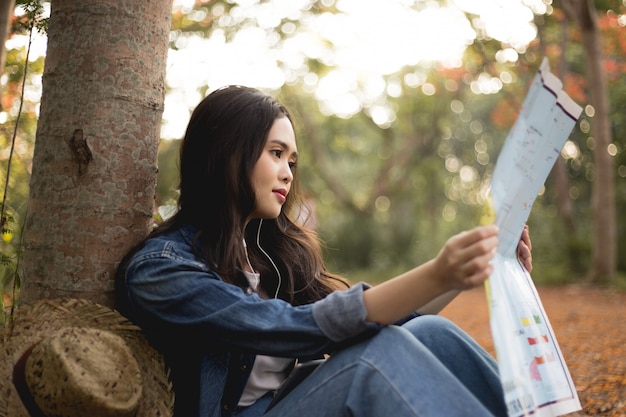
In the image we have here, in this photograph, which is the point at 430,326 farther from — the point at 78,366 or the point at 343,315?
the point at 78,366

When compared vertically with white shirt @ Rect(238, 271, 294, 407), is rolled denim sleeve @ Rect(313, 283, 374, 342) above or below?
above

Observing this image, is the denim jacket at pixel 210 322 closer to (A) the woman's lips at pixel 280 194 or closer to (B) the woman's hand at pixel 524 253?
(A) the woman's lips at pixel 280 194

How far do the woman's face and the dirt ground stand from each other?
5.24 feet

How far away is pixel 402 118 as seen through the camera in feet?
50.1

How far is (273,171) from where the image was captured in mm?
1890

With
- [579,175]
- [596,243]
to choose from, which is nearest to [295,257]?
[596,243]

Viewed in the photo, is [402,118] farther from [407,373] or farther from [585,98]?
[407,373]

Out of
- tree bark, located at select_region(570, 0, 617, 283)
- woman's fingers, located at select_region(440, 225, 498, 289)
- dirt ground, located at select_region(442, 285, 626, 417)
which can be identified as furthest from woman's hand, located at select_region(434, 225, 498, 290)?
tree bark, located at select_region(570, 0, 617, 283)

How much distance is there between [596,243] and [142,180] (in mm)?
7435

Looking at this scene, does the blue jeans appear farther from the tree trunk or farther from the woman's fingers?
the tree trunk

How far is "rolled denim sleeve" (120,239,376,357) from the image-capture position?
148 cm

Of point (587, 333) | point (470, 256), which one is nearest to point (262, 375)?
→ point (470, 256)

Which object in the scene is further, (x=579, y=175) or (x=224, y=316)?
(x=579, y=175)

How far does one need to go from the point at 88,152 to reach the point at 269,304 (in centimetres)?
68
